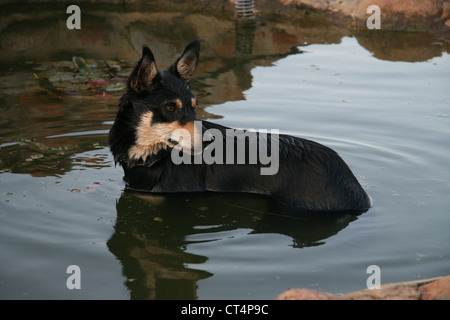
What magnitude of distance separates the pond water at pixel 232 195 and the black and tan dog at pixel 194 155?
18 centimetres

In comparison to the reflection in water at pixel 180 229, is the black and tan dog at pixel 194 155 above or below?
above

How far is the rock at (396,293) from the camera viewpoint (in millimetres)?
3606

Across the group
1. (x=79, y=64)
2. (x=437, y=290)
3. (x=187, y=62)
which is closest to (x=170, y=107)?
(x=187, y=62)

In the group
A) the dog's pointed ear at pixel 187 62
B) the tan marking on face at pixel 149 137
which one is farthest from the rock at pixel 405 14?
the tan marking on face at pixel 149 137

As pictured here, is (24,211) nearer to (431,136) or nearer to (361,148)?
(361,148)

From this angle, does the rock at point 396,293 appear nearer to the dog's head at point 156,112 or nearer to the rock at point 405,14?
the dog's head at point 156,112

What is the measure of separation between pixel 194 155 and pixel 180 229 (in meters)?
0.96

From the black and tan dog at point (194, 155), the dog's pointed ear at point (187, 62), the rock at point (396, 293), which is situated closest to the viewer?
the rock at point (396, 293)

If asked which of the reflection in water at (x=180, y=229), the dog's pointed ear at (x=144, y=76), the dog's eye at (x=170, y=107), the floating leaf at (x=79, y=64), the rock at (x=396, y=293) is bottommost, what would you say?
the reflection in water at (x=180, y=229)

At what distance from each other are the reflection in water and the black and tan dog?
0.46 feet

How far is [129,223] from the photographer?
5578 mm

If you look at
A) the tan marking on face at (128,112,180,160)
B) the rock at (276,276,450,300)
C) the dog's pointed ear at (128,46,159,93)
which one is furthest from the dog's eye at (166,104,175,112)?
the rock at (276,276,450,300)

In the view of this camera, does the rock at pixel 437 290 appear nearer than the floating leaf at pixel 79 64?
Yes
